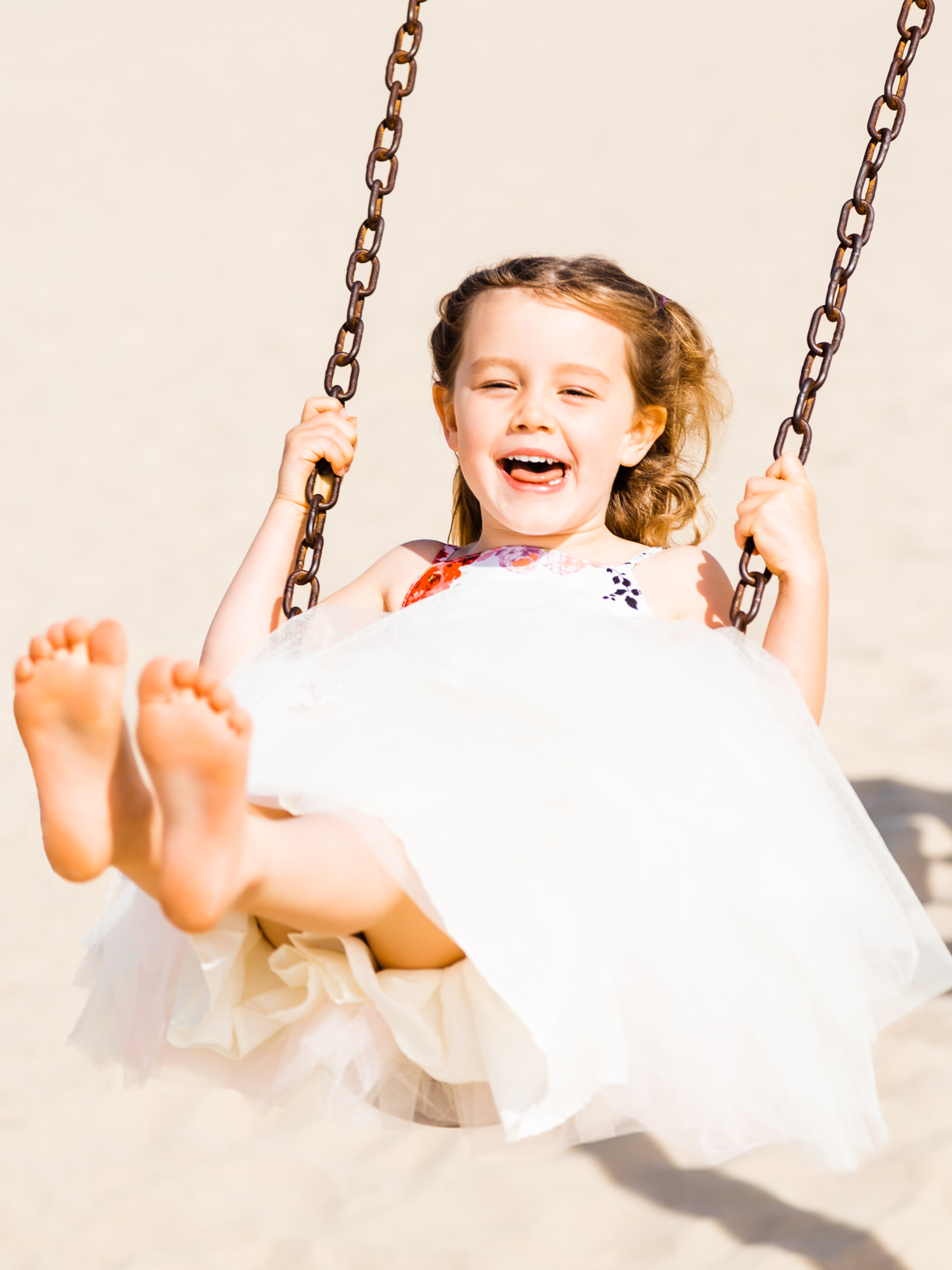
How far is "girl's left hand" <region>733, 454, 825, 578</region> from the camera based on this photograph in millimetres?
1590

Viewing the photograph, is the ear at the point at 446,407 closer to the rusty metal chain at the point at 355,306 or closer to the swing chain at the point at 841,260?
the rusty metal chain at the point at 355,306

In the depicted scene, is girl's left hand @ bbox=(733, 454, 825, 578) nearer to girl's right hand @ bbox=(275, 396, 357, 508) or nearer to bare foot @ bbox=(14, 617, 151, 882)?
girl's right hand @ bbox=(275, 396, 357, 508)

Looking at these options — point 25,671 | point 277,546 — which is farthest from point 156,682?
point 277,546

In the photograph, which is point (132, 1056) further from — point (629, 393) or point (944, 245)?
point (944, 245)

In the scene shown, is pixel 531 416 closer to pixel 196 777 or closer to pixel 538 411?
pixel 538 411

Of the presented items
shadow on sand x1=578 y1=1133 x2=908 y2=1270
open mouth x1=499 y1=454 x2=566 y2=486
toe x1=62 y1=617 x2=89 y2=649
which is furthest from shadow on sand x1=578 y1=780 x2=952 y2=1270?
toe x1=62 y1=617 x2=89 y2=649

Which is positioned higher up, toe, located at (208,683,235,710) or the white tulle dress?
toe, located at (208,683,235,710)

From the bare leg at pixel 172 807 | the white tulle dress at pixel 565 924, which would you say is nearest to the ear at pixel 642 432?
the white tulle dress at pixel 565 924

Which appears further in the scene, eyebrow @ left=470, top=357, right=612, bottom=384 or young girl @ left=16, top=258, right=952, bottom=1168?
eyebrow @ left=470, top=357, right=612, bottom=384

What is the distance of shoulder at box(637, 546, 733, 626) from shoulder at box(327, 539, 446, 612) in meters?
0.29

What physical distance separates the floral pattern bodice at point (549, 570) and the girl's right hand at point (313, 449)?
0.59ft

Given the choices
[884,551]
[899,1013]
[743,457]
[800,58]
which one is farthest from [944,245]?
[899,1013]

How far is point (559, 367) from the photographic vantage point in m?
1.74

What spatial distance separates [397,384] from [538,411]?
5633mm
